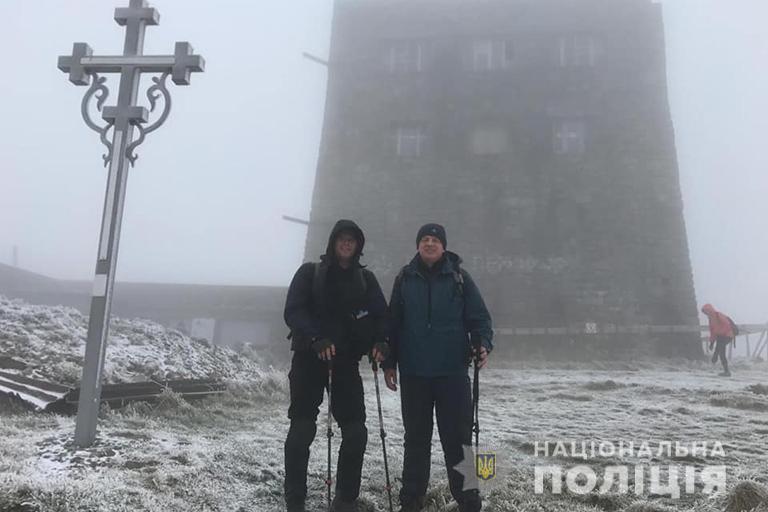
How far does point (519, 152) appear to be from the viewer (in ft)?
67.3

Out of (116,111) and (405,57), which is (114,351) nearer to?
(116,111)

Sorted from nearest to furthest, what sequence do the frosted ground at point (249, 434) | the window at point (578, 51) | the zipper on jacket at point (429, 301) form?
the frosted ground at point (249, 434), the zipper on jacket at point (429, 301), the window at point (578, 51)

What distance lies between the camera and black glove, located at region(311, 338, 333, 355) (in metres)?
3.77

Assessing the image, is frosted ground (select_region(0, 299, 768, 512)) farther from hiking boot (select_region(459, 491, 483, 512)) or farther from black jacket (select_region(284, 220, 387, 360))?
black jacket (select_region(284, 220, 387, 360))

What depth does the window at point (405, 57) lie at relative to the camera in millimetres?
21750

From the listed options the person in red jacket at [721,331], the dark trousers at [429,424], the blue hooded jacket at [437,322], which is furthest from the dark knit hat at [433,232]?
the person in red jacket at [721,331]

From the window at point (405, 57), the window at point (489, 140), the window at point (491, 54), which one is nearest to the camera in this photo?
the window at point (489, 140)

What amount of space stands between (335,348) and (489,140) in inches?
715

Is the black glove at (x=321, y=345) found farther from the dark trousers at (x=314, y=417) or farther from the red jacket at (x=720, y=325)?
the red jacket at (x=720, y=325)

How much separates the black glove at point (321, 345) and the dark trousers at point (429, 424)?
74cm

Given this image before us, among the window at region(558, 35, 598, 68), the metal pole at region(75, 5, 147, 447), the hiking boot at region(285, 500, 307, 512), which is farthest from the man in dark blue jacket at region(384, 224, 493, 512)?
the window at region(558, 35, 598, 68)

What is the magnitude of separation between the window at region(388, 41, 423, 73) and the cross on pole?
17.4 m

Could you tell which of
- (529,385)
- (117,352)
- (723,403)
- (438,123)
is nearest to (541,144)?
(438,123)

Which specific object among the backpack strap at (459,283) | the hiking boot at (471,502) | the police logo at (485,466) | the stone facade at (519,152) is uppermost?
the stone facade at (519,152)
